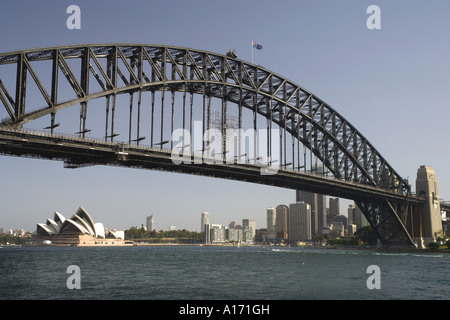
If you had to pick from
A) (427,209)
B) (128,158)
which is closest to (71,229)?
(427,209)

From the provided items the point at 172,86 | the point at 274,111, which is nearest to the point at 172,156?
the point at 172,86

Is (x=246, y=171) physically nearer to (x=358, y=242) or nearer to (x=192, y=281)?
(x=192, y=281)

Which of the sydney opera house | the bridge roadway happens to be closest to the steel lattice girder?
the bridge roadway

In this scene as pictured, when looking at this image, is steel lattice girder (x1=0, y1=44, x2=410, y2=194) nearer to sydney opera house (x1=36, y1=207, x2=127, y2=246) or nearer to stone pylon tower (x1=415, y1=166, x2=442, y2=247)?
→ stone pylon tower (x1=415, y1=166, x2=442, y2=247)

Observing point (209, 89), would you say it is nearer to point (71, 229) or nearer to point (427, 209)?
point (427, 209)

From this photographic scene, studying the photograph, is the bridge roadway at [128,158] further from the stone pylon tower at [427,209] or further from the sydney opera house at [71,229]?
the sydney opera house at [71,229]
